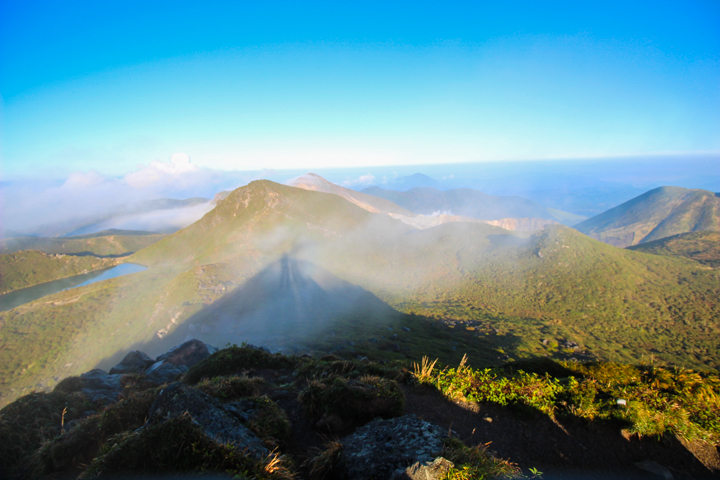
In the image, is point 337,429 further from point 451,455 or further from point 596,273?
point 596,273

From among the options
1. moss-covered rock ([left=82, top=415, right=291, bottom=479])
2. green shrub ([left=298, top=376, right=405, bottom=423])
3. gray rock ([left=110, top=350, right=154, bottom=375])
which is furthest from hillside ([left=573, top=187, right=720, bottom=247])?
gray rock ([left=110, top=350, right=154, bottom=375])

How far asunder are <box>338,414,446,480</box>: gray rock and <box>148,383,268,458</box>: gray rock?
69.1 inches

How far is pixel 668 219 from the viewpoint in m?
170

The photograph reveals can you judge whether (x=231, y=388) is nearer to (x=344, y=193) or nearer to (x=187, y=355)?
(x=187, y=355)

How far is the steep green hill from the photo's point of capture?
192 feet

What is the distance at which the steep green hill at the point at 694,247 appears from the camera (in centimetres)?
5864

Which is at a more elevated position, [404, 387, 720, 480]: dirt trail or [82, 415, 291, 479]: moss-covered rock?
[82, 415, 291, 479]: moss-covered rock

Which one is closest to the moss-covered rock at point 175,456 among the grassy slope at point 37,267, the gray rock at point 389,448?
the gray rock at point 389,448

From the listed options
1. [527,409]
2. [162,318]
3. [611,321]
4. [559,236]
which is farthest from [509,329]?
[162,318]

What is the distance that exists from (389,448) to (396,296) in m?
54.3

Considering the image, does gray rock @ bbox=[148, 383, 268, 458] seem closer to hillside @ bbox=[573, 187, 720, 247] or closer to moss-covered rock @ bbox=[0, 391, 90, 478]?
moss-covered rock @ bbox=[0, 391, 90, 478]

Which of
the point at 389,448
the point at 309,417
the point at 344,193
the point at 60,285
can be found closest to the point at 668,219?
the point at 344,193

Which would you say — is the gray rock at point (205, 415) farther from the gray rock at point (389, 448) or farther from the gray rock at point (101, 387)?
the gray rock at point (101, 387)

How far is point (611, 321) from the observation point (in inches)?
1700
